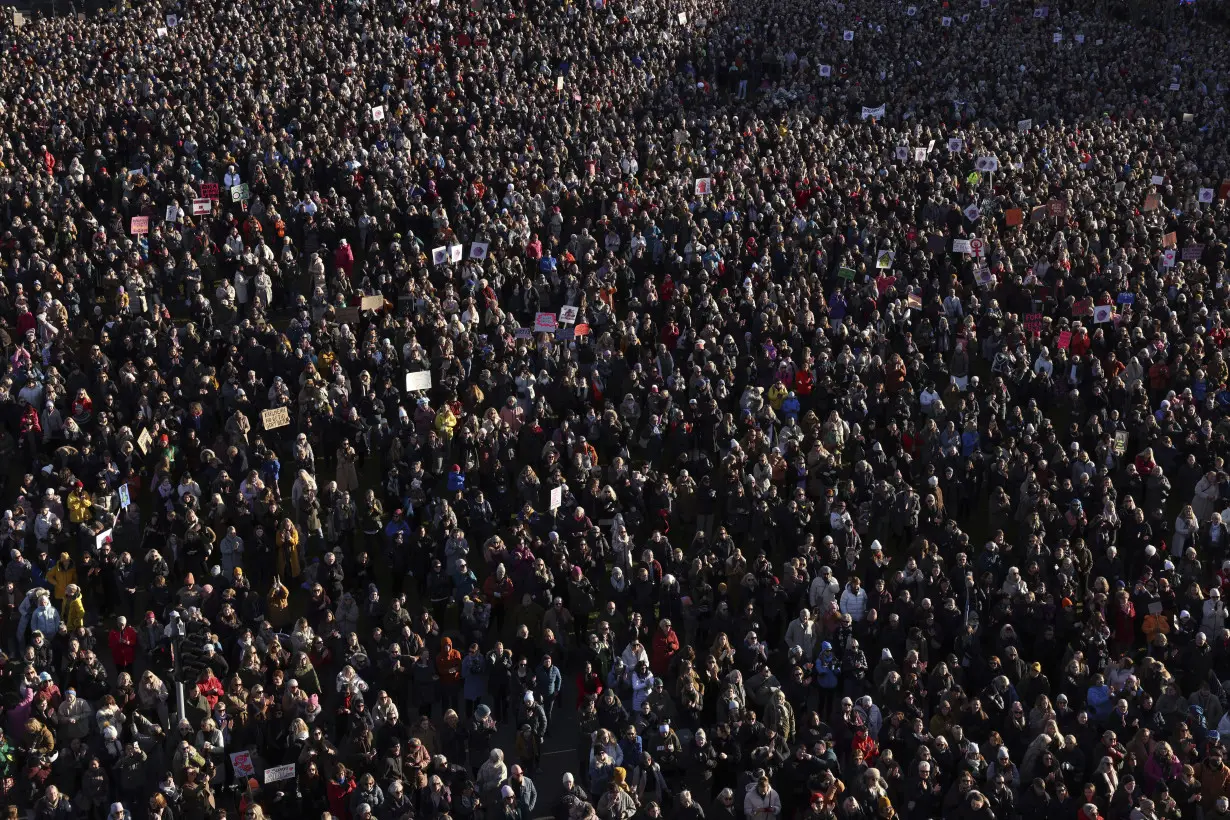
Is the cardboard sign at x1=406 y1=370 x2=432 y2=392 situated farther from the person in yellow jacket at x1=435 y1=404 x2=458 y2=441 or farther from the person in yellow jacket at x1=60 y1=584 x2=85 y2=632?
the person in yellow jacket at x1=60 y1=584 x2=85 y2=632

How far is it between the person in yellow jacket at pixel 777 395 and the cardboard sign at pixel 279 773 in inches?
456

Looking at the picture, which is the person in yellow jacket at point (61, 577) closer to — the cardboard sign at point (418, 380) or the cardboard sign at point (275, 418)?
the cardboard sign at point (275, 418)

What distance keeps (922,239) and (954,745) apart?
16963 mm

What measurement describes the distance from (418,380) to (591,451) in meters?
3.62

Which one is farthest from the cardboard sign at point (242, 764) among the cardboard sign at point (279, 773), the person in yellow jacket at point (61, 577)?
the person in yellow jacket at point (61, 577)

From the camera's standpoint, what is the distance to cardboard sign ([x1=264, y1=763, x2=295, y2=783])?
19.5 metres

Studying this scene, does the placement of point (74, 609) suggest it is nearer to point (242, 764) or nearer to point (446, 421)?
point (242, 764)

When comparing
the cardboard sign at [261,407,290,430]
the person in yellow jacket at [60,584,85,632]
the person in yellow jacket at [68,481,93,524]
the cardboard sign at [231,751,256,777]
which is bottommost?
the cardboard sign at [231,751,256,777]

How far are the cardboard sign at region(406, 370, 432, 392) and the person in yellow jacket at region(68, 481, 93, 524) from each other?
17.9 ft

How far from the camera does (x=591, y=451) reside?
26000 millimetres

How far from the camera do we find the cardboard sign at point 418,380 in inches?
1101

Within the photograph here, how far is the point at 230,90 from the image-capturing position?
42.5 meters

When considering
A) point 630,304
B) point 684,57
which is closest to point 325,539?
point 630,304

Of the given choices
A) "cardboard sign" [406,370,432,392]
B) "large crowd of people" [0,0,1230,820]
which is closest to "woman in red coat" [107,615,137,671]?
"large crowd of people" [0,0,1230,820]
